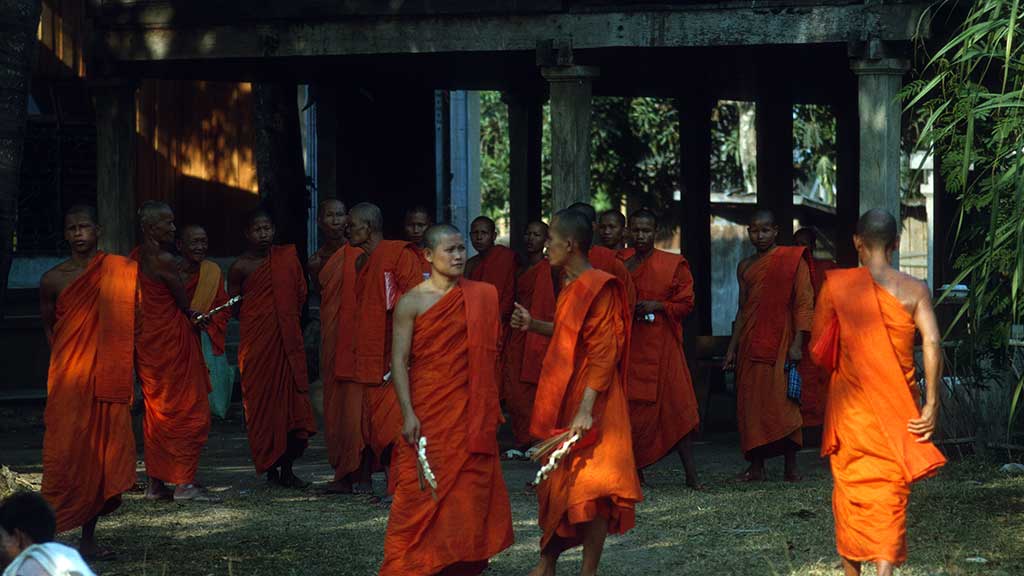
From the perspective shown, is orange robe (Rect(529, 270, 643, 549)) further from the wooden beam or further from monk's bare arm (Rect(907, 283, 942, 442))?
the wooden beam

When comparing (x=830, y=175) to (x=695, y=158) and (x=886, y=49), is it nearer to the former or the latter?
(x=695, y=158)

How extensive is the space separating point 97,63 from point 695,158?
6120mm

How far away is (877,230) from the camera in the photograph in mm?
7156

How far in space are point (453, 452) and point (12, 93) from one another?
3.74 metres

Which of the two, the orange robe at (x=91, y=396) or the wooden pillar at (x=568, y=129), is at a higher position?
the wooden pillar at (x=568, y=129)

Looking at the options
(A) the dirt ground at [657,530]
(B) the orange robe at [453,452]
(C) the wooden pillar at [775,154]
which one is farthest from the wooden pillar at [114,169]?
(B) the orange robe at [453,452]

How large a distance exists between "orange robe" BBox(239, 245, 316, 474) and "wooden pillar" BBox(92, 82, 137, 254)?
2640 millimetres

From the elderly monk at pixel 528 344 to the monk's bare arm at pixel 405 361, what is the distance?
353cm

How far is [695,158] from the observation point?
1605cm

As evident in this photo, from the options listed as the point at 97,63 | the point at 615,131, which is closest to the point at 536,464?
the point at 97,63

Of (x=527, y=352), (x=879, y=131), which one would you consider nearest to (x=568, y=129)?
(x=527, y=352)

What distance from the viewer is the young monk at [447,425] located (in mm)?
6883

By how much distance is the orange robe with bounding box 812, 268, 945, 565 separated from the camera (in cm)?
681

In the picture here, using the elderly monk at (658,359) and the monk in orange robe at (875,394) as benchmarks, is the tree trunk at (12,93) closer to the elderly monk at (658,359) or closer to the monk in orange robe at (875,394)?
the elderly monk at (658,359)
